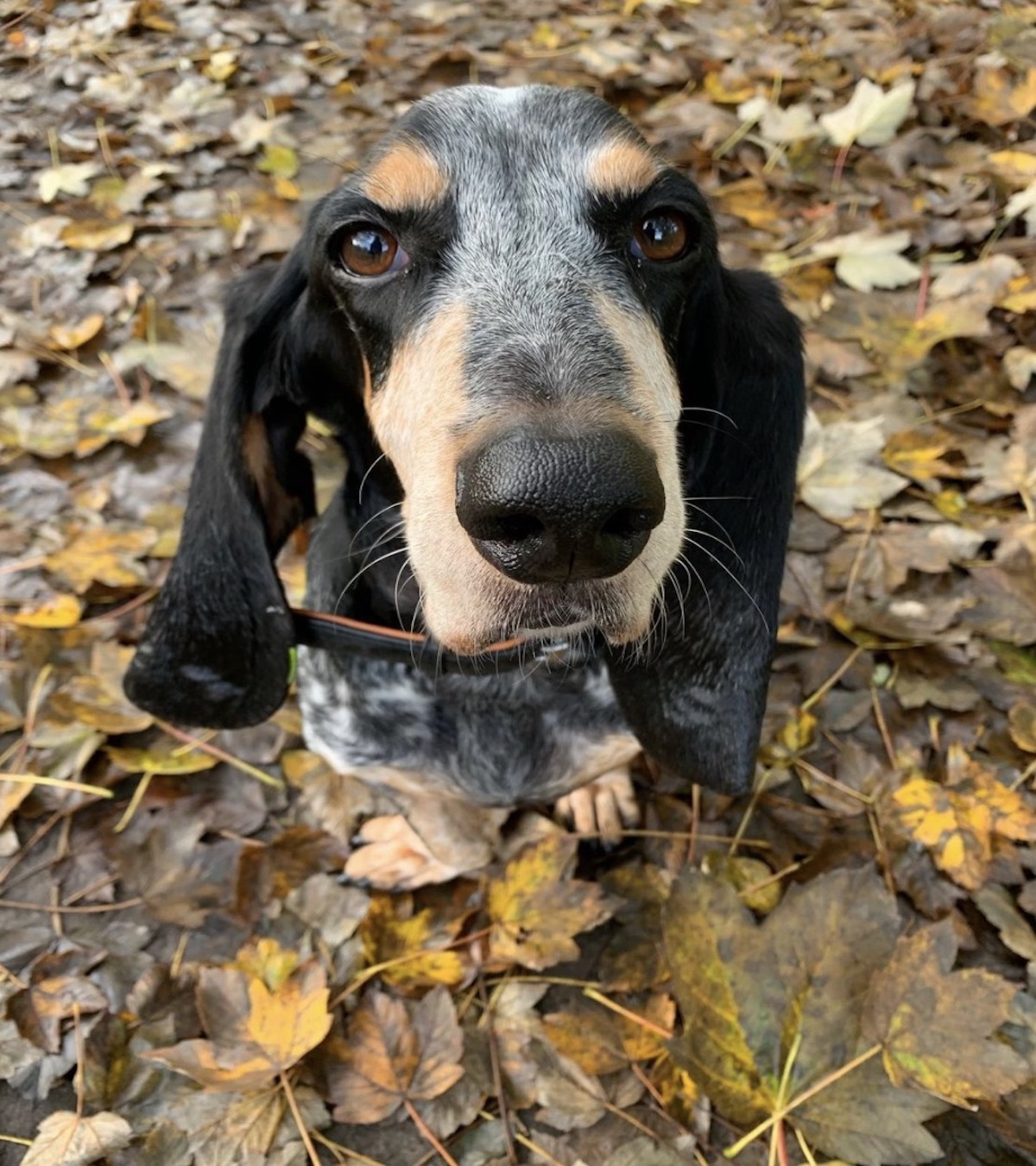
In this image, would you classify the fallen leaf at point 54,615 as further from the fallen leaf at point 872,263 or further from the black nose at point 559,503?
the fallen leaf at point 872,263

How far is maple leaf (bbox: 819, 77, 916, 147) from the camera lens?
4.14 metres

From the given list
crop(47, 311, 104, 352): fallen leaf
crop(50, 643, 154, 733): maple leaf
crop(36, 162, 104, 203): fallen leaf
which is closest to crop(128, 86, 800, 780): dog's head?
crop(50, 643, 154, 733): maple leaf

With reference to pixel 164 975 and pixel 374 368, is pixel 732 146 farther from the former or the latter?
pixel 164 975

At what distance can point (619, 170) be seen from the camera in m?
1.88

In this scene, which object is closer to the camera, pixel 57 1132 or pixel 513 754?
pixel 57 1132

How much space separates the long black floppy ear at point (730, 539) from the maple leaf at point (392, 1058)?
86 centimetres

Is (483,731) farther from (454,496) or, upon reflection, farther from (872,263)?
(872,263)

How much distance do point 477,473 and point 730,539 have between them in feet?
3.33

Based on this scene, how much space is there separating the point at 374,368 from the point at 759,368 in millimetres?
895

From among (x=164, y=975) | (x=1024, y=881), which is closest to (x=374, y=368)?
(x=164, y=975)

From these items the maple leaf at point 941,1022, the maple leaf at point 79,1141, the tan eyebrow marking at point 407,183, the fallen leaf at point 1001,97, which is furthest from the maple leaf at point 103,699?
the fallen leaf at point 1001,97

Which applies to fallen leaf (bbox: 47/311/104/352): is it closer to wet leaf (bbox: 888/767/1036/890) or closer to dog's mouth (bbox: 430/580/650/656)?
dog's mouth (bbox: 430/580/650/656)

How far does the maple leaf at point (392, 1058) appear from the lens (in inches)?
80.3

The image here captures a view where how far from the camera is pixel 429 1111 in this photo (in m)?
2.09
